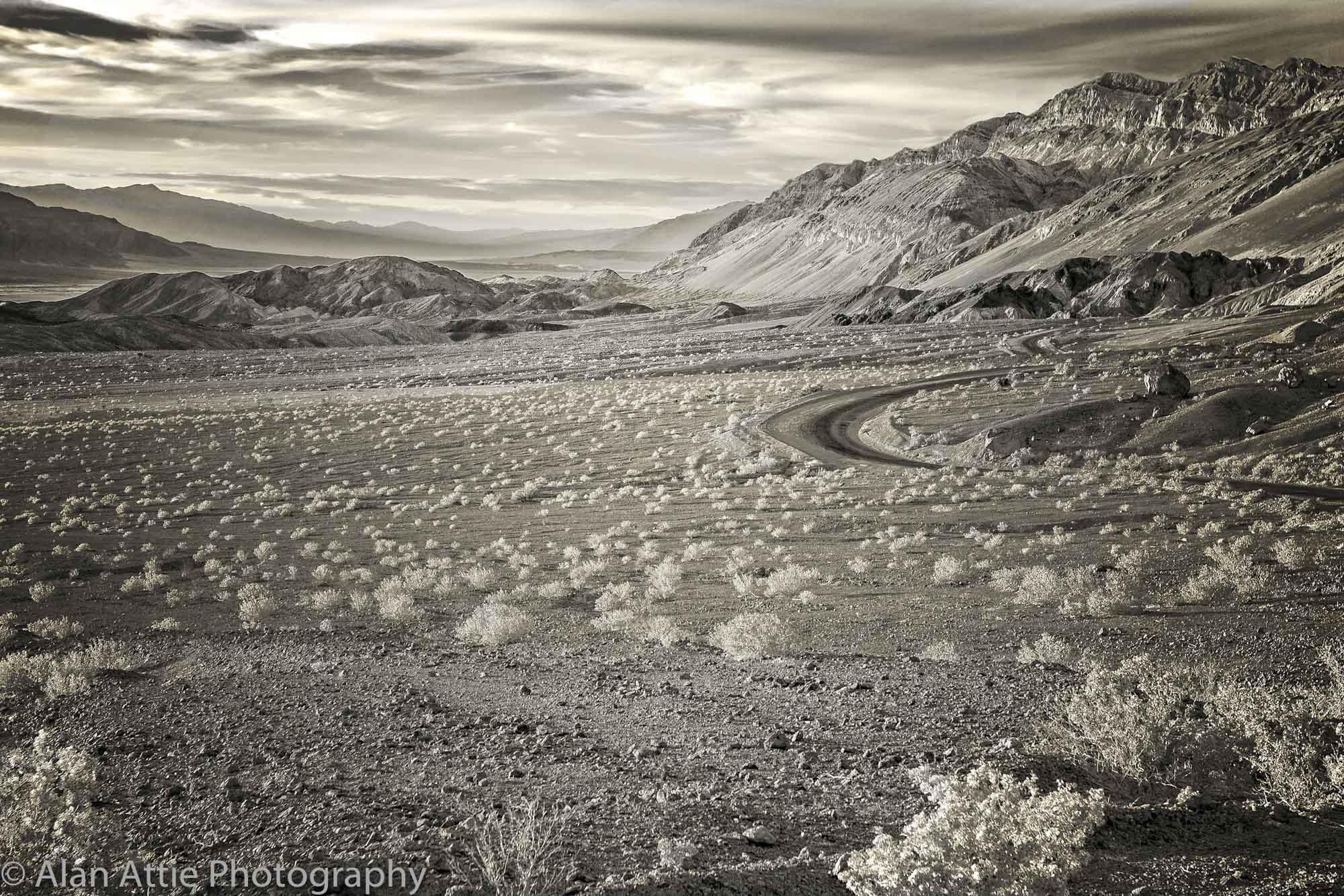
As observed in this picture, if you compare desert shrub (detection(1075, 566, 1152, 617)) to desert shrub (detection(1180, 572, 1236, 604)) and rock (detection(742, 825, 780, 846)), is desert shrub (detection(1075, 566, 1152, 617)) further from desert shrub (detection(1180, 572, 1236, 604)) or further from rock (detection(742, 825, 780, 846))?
rock (detection(742, 825, 780, 846))

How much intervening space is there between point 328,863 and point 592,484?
18.8m

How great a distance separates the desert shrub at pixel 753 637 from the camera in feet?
36.4

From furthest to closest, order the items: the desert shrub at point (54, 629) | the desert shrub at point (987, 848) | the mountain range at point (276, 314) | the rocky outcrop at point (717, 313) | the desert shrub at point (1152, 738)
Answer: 1. the rocky outcrop at point (717, 313)
2. the mountain range at point (276, 314)
3. the desert shrub at point (54, 629)
4. the desert shrub at point (1152, 738)
5. the desert shrub at point (987, 848)

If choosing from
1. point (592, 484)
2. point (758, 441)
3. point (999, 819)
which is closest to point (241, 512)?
point (592, 484)

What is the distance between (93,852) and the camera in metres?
7.13

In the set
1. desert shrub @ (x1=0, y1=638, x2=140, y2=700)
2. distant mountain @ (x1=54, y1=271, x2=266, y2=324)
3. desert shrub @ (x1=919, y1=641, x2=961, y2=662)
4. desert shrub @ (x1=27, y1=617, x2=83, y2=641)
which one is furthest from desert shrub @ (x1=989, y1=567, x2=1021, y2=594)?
distant mountain @ (x1=54, y1=271, x2=266, y2=324)

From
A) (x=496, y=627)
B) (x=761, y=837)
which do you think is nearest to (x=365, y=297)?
(x=496, y=627)

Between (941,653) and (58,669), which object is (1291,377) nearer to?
(941,653)

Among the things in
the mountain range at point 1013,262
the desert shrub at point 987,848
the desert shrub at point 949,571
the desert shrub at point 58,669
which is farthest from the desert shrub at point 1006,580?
the mountain range at point 1013,262

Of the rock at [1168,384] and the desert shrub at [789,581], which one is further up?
the rock at [1168,384]

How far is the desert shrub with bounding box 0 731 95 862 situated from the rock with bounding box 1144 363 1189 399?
3099 cm

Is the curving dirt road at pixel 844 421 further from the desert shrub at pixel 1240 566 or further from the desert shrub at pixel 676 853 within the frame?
the desert shrub at pixel 676 853

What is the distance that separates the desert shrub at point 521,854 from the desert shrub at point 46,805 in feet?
11.5

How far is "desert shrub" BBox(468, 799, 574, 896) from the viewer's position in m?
6.13
